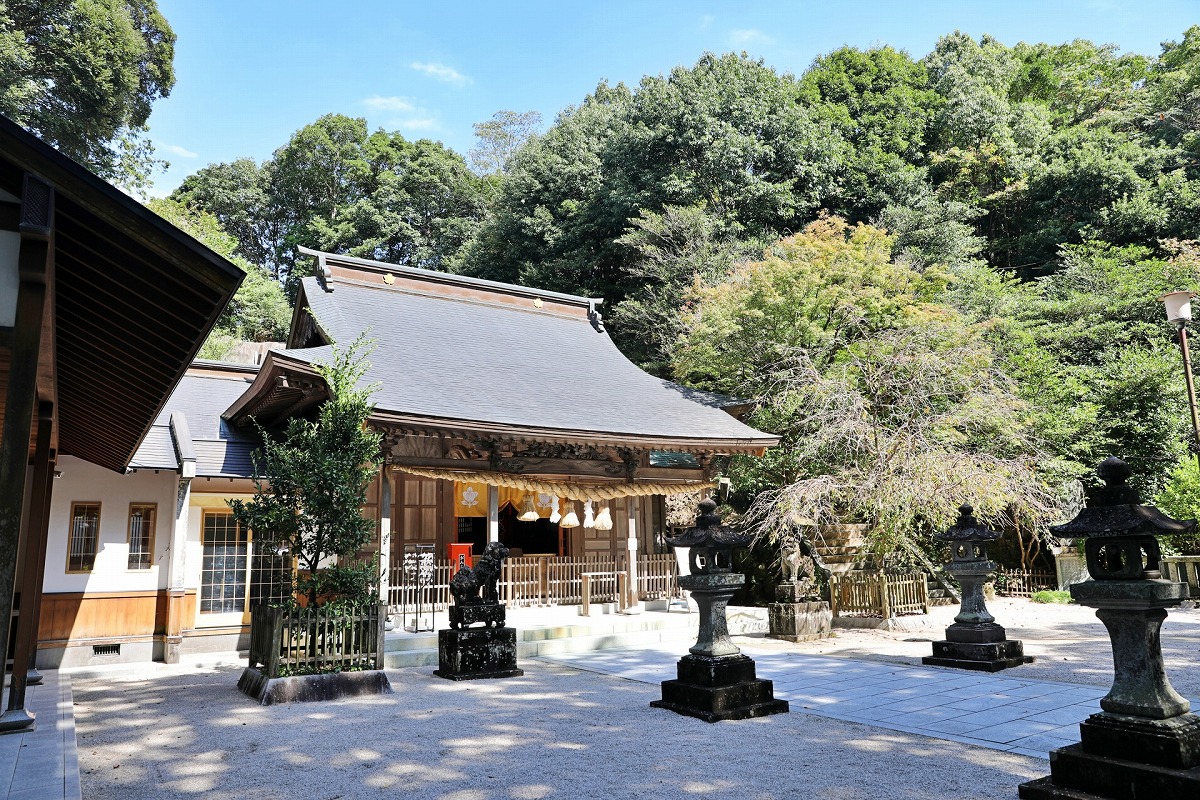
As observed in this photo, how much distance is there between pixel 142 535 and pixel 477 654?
234 inches

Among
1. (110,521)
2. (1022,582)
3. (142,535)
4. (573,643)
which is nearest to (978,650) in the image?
(573,643)

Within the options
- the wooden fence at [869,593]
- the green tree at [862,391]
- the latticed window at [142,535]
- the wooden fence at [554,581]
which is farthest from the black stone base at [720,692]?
the latticed window at [142,535]

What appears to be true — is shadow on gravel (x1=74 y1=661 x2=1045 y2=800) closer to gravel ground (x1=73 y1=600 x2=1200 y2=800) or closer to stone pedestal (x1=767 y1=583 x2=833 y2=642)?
gravel ground (x1=73 y1=600 x2=1200 y2=800)

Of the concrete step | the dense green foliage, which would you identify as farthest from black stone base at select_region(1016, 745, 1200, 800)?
the dense green foliage

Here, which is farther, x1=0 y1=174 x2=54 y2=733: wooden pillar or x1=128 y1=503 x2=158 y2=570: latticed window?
x1=128 y1=503 x2=158 y2=570: latticed window

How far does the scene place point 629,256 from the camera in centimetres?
2645

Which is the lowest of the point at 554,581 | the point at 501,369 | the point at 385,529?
the point at 554,581

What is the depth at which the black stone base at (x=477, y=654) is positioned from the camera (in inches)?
345

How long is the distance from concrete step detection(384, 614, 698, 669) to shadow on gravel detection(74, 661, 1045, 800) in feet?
7.78

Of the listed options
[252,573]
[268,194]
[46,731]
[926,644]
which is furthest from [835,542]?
[268,194]

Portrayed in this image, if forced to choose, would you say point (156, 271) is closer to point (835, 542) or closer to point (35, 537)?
point (35, 537)

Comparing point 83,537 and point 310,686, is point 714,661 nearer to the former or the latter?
point 310,686

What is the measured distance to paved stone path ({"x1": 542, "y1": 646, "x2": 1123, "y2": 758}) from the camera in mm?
5645

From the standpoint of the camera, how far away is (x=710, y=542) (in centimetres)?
718
